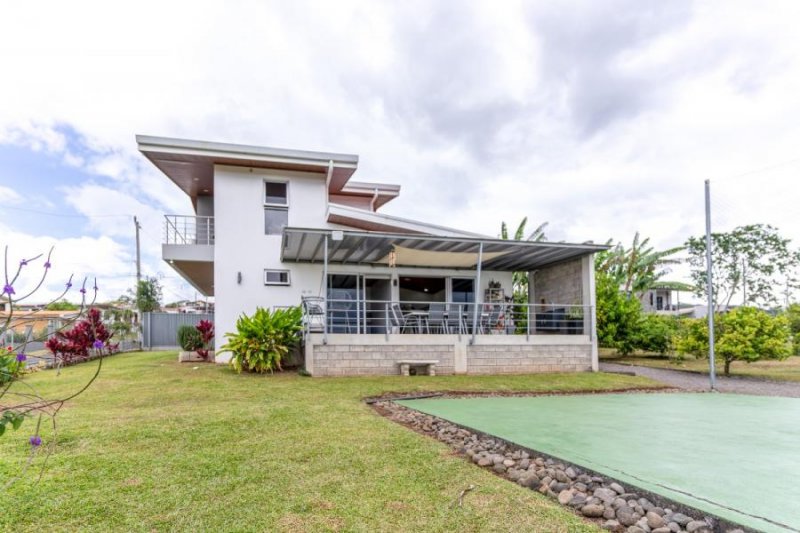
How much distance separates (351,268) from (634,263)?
18.4 m

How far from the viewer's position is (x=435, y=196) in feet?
92.7

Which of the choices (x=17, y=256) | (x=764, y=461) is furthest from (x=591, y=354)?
(x=17, y=256)

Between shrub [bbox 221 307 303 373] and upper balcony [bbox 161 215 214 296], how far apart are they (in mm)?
3970

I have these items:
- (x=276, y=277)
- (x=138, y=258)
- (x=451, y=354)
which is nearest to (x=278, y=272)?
(x=276, y=277)

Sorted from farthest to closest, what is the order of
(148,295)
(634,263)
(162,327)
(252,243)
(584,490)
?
(148,295) < (634,263) < (162,327) < (252,243) < (584,490)

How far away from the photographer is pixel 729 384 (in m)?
11.7

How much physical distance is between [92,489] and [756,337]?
15773mm

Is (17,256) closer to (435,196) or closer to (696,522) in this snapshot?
(696,522)

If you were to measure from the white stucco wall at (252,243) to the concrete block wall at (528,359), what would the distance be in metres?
5.42

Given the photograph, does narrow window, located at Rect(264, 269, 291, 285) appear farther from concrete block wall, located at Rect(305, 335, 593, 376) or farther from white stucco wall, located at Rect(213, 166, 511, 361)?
concrete block wall, located at Rect(305, 335, 593, 376)

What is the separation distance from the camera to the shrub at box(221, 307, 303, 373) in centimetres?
1104

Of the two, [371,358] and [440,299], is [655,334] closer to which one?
[440,299]

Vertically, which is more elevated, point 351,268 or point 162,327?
point 351,268

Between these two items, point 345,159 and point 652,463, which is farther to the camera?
point 345,159
